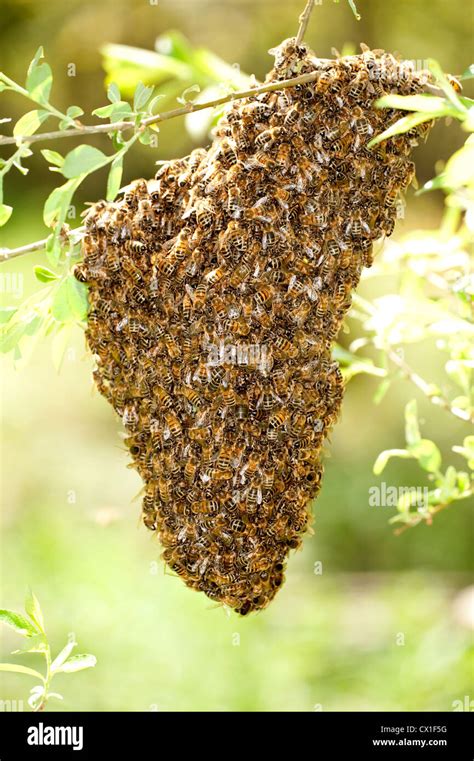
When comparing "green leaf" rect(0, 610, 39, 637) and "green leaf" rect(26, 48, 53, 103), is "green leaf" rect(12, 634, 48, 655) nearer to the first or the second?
"green leaf" rect(0, 610, 39, 637)

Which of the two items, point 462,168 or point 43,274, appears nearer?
point 462,168

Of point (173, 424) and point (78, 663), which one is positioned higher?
point (173, 424)

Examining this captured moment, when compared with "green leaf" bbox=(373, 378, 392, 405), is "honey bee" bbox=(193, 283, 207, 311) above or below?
below

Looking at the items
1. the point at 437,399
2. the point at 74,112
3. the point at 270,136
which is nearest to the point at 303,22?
the point at 270,136

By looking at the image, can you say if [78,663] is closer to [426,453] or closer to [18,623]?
[18,623]

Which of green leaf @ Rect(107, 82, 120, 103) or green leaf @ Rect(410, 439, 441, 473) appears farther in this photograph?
green leaf @ Rect(410, 439, 441, 473)

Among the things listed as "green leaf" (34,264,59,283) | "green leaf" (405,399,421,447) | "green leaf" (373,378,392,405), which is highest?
"green leaf" (373,378,392,405)

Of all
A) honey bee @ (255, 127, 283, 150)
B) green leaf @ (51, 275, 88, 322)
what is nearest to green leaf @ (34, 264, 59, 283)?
green leaf @ (51, 275, 88, 322)
